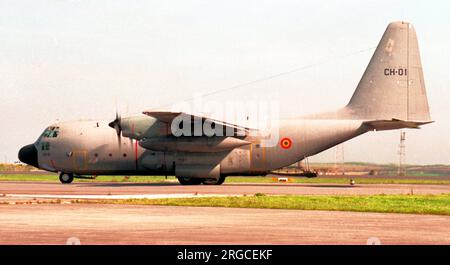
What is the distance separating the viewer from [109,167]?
55.1 metres

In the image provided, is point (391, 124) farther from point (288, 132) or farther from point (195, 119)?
point (195, 119)

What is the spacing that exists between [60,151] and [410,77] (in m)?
25.7

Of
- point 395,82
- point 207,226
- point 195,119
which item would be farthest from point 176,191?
point 207,226

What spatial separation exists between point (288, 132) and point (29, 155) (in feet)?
65.8

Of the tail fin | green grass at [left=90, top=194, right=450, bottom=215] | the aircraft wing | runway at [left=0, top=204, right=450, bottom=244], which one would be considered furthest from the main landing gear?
runway at [left=0, top=204, right=450, bottom=244]

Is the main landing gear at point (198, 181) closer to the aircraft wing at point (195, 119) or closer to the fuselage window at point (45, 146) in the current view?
the aircraft wing at point (195, 119)

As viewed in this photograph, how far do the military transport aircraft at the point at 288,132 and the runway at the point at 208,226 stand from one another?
2304 cm

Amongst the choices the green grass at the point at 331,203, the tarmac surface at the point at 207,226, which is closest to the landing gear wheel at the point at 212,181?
the green grass at the point at 331,203

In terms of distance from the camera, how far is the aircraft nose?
57.9 meters

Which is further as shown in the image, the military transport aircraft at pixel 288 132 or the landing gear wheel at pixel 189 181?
the landing gear wheel at pixel 189 181

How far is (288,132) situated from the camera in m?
52.9

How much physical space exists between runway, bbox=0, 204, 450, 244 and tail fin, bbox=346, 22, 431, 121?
26.0 meters

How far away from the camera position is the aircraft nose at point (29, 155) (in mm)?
57938
